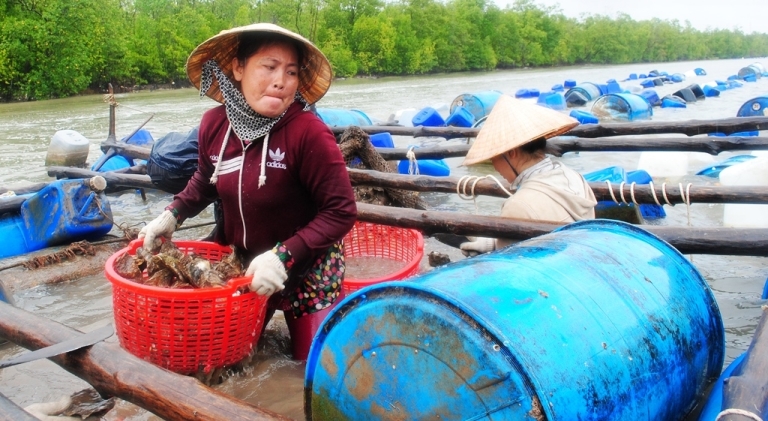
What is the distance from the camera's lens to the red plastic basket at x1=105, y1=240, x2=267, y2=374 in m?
2.32

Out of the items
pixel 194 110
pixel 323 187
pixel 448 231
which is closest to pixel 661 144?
pixel 448 231

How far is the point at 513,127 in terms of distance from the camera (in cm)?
286

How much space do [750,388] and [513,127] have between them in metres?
1.66

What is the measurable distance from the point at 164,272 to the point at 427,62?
6461 centimetres

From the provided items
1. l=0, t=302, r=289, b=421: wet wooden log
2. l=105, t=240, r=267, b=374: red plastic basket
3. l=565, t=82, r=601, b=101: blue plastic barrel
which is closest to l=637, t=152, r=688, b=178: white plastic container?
l=105, t=240, r=267, b=374: red plastic basket

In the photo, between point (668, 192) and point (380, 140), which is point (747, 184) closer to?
point (668, 192)

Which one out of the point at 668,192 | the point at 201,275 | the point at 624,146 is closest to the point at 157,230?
the point at 201,275

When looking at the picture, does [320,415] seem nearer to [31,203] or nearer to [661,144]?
[31,203]

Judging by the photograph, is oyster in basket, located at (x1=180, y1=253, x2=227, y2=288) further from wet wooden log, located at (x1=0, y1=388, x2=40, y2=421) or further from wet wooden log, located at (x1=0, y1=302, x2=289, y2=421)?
wet wooden log, located at (x1=0, y1=388, x2=40, y2=421)

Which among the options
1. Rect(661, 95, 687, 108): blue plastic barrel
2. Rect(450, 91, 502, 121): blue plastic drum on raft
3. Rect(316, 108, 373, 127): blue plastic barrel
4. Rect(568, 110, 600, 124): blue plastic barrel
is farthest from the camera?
Rect(661, 95, 687, 108): blue plastic barrel

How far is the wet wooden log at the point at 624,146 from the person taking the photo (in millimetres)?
6379

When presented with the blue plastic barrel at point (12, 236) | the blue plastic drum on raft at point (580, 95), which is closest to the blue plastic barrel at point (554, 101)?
the blue plastic drum on raft at point (580, 95)

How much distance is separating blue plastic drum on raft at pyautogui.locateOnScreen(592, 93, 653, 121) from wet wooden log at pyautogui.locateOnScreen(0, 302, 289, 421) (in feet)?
54.0

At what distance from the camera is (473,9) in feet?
263
